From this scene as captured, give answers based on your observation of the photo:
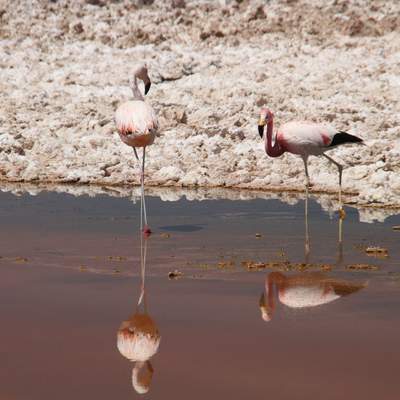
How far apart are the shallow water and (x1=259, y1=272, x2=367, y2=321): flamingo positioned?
1 centimetres

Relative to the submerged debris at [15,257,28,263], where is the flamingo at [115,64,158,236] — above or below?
above

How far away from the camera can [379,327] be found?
591cm

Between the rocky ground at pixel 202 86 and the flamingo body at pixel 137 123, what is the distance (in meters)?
2.81

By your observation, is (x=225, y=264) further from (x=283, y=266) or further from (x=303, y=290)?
(x=303, y=290)

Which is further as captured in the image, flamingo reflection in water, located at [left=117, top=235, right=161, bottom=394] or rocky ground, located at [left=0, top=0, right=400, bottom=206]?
rocky ground, located at [left=0, top=0, right=400, bottom=206]

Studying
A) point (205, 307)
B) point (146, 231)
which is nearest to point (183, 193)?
point (146, 231)

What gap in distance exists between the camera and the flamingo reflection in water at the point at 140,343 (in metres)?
4.94

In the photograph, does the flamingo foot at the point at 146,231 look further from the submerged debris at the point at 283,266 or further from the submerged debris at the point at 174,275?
the submerged debris at the point at 174,275

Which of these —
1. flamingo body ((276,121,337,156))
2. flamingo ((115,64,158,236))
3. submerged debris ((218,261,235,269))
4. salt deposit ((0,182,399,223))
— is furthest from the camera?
salt deposit ((0,182,399,223))

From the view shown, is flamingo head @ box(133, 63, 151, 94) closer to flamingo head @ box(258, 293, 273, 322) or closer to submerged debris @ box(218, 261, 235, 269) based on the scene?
submerged debris @ box(218, 261, 235, 269)

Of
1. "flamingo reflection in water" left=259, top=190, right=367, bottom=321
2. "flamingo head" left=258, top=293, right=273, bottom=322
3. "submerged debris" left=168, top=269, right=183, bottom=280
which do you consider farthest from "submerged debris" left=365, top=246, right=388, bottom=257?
"flamingo head" left=258, top=293, right=273, bottom=322

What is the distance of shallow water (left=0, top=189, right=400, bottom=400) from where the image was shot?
4.91 meters

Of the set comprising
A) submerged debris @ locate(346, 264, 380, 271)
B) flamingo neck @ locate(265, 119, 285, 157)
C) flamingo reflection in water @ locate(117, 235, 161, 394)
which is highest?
flamingo neck @ locate(265, 119, 285, 157)

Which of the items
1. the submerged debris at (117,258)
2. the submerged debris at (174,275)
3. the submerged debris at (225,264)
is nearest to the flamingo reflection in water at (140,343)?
the submerged debris at (174,275)
